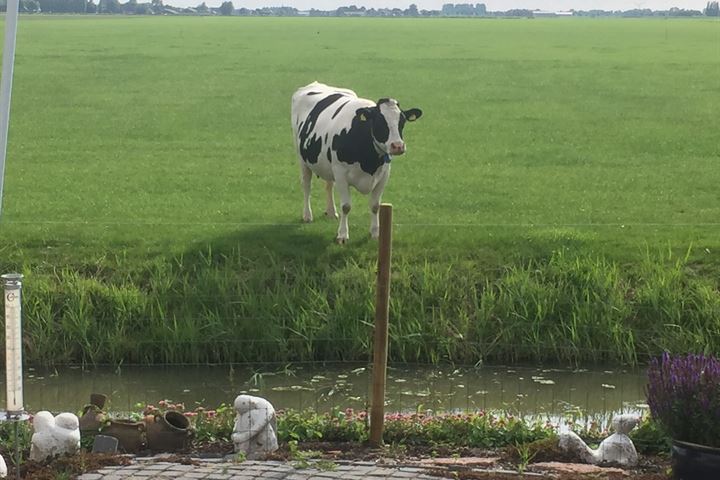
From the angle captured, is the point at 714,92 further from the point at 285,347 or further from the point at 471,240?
the point at 285,347

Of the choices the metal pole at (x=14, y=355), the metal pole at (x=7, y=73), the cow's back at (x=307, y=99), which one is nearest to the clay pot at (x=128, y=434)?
the metal pole at (x=14, y=355)

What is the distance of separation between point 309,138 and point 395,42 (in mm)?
45695

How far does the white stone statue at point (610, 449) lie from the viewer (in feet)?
28.5

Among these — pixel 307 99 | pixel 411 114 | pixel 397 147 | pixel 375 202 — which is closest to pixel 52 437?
pixel 397 147

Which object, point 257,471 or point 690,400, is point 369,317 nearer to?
point 257,471

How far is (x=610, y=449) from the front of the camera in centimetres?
871

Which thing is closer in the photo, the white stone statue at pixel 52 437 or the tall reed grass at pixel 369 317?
the white stone statue at pixel 52 437

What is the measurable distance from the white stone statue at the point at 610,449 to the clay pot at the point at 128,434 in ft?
10.0

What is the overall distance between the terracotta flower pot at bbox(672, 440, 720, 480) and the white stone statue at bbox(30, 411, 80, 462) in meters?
4.08

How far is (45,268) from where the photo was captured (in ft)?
51.3

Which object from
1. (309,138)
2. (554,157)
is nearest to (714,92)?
(554,157)

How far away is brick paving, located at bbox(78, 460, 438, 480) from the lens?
8242mm

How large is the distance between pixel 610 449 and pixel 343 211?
8673 millimetres

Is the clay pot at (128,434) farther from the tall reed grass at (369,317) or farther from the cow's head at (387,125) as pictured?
the cow's head at (387,125)
